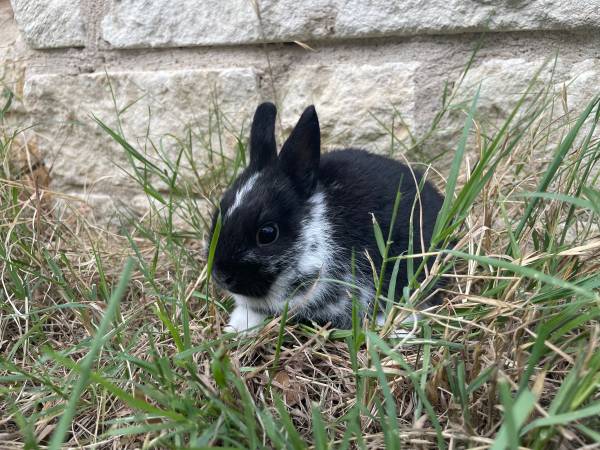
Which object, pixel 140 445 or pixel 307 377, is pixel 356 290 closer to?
pixel 307 377

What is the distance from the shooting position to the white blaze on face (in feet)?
6.13

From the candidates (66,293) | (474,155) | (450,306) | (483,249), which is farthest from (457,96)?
(66,293)

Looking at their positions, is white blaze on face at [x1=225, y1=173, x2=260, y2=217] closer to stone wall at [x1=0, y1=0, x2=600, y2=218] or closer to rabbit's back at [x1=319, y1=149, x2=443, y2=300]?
rabbit's back at [x1=319, y1=149, x2=443, y2=300]

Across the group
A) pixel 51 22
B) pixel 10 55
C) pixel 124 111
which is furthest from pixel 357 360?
pixel 10 55

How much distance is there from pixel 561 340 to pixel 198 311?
1.11m

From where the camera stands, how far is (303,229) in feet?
6.25

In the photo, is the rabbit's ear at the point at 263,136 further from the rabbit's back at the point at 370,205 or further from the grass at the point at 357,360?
the grass at the point at 357,360

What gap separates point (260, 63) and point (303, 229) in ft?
3.18

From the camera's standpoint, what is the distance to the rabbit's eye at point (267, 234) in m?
1.84

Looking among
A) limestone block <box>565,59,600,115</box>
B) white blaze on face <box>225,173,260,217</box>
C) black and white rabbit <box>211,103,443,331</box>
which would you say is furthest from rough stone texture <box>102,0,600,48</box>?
white blaze on face <box>225,173,260,217</box>

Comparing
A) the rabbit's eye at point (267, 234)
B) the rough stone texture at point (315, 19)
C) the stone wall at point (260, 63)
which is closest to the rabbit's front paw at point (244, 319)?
the rabbit's eye at point (267, 234)

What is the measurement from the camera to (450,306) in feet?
4.68

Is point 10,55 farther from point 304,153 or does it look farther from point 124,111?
point 304,153

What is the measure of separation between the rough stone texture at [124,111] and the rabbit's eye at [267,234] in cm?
76
